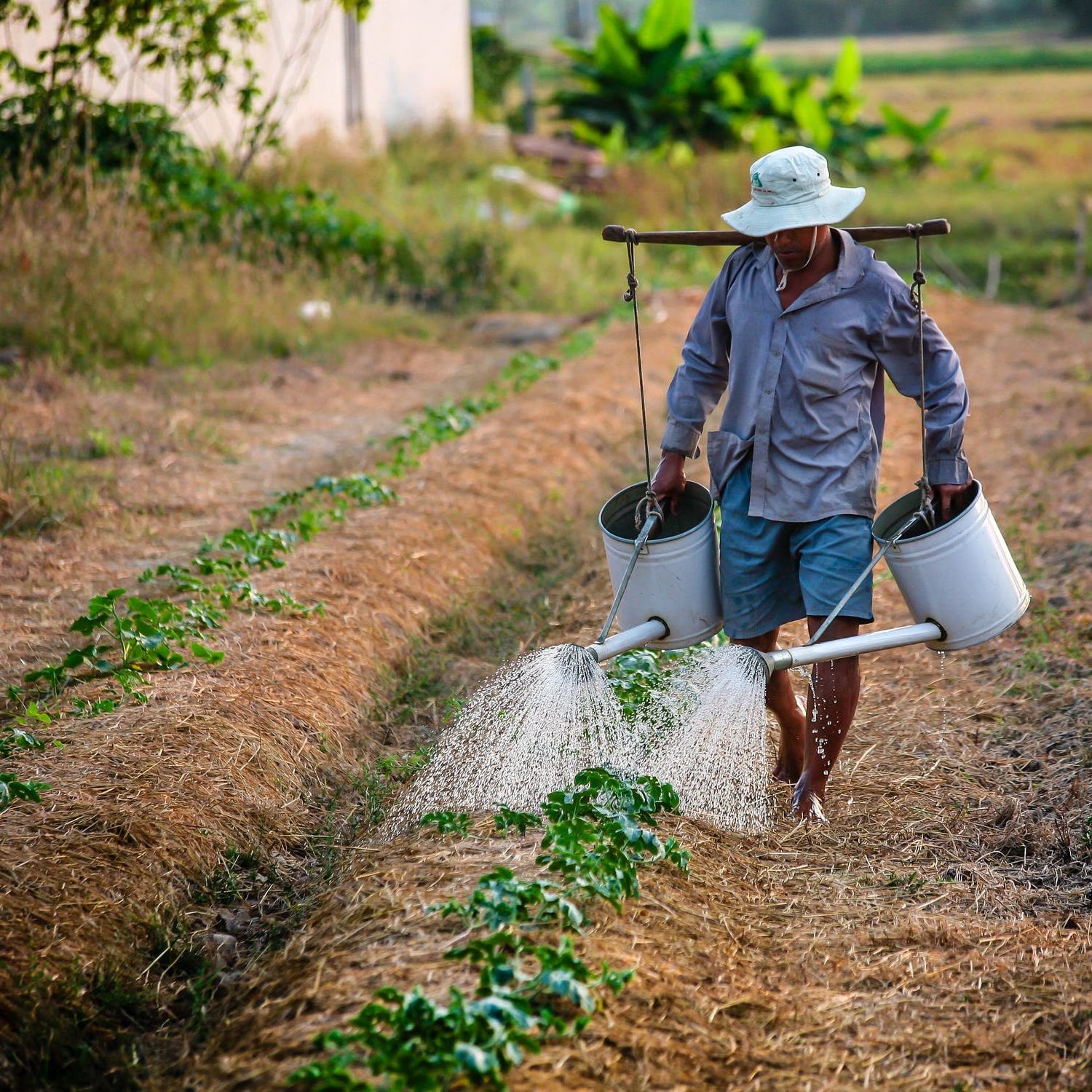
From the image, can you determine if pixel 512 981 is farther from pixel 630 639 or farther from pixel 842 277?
pixel 842 277

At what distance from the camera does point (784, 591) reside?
12.0 ft

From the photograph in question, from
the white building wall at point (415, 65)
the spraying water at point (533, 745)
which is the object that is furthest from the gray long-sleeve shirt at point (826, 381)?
the white building wall at point (415, 65)

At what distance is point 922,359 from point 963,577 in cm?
59

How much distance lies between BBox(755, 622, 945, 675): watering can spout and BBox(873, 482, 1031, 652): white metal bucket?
0.10m

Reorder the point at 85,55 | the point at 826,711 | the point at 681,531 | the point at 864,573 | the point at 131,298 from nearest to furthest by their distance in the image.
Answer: the point at 864,573
the point at 826,711
the point at 681,531
the point at 131,298
the point at 85,55

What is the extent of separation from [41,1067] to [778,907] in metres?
1.67

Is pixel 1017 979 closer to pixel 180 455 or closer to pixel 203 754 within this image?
pixel 203 754

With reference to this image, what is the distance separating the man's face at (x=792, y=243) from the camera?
3320 mm

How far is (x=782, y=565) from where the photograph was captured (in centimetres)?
362

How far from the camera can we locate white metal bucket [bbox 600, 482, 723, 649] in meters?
3.62

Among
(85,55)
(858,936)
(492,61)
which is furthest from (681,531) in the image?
(492,61)

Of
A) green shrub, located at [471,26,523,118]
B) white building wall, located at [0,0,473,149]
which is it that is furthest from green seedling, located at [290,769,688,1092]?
green shrub, located at [471,26,523,118]

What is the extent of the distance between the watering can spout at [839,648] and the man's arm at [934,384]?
A: 34cm

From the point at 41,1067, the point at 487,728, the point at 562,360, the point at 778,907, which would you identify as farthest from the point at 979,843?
the point at 562,360
